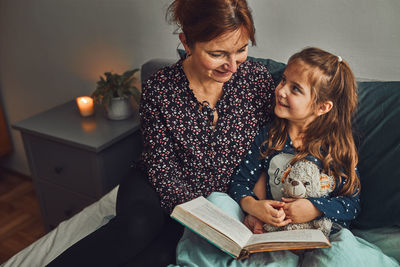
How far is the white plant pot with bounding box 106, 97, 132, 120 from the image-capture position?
5.47 feet

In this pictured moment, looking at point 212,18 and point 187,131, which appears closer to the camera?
point 212,18

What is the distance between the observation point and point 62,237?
1.19 meters

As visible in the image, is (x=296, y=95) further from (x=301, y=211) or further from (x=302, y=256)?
(x=302, y=256)

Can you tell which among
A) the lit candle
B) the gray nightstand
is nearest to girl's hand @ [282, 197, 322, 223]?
the gray nightstand

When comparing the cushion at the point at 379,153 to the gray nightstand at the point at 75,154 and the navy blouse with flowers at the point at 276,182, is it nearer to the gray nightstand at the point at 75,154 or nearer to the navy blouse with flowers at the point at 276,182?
the navy blouse with flowers at the point at 276,182

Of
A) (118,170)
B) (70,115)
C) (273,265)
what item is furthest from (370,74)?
(70,115)

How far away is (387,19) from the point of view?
1.24 meters

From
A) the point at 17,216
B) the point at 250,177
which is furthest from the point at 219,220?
the point at 17,216

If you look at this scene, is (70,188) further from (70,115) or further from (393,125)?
(393,125)

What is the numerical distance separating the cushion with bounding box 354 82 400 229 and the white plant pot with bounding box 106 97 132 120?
106 cm

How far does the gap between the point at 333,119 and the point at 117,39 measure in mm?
1230

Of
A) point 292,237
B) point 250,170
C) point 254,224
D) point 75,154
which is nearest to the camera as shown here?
point 292,237

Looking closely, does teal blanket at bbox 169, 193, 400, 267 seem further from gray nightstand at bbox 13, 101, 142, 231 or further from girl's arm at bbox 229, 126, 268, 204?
gray nightstand at bbox 13, 101, 142, 231

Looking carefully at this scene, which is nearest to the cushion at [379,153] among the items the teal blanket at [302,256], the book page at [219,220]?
the teal blanket at [302,256]
